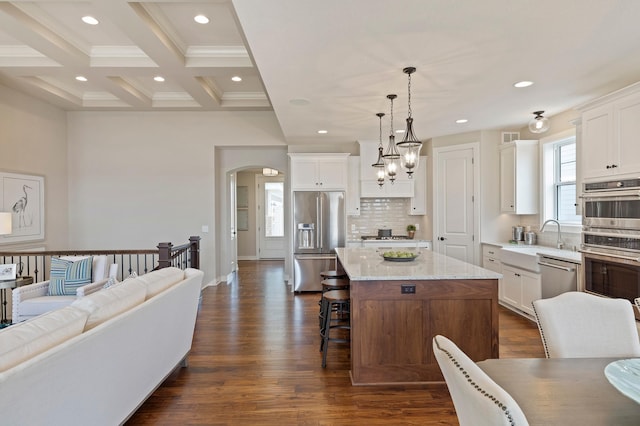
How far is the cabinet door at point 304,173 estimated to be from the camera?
250 inches

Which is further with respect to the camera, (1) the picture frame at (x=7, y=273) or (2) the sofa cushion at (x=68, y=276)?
(2) the sofa cushion at (x=68, y=276)

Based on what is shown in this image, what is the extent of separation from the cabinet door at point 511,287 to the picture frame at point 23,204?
7079 mm

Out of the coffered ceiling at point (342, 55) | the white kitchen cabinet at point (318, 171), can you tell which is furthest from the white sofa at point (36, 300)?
the white kitchen cabinet at point (318, 171)

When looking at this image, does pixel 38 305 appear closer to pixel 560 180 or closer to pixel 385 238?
pixel 385 238

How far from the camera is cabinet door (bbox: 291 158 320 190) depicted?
6.34 meters

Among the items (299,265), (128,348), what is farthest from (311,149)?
(128,348)

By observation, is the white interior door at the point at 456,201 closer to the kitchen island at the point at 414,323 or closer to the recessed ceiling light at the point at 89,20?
the kitchen island at the point at 414,323

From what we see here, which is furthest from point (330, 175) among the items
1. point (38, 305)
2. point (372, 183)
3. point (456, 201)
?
point (38, 305)

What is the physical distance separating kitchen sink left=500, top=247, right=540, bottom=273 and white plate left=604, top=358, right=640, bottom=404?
3.09 meters

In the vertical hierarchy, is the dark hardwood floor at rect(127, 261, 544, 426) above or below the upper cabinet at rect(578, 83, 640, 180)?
below

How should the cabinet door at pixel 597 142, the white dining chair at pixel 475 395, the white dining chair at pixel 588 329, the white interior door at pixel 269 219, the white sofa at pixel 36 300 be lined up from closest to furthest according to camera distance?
the white dining chair at pixel 475 395 → the white dining chair at pixel 588 329 → the cabinet door at pixel 597 142 → the white sofa at pixel 36 300 → the white interior door at pixel 269 219

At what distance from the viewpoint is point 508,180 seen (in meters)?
5.34

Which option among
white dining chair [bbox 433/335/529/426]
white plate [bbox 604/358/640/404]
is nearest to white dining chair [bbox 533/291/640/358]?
white plate [bbox 604/358/640/404]

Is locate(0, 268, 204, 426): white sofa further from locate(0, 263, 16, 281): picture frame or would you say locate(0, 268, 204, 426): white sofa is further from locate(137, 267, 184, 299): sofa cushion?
locate(0, 263, 16, 281): picture frame
